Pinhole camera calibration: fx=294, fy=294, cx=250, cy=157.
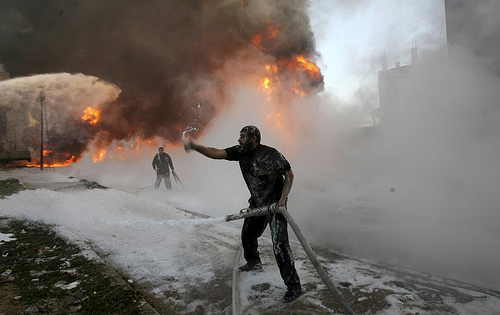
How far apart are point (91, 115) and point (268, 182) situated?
54.5 ft

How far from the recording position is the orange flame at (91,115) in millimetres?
16388

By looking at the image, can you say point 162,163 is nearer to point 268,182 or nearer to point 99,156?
point 268,182

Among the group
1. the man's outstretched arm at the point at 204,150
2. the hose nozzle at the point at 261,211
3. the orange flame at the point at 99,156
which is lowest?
the hose nozzle at the point at 261,211

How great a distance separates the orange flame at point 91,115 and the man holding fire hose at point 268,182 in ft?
52.0

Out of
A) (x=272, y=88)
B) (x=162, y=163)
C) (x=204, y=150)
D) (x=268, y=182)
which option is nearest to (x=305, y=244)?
(x=268, y=182)

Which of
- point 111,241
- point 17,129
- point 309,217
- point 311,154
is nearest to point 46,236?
point 111,241

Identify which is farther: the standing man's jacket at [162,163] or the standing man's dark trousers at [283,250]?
the standing man's jacket at [162,163]

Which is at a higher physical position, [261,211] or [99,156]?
[99,156]

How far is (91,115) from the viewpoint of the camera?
16.5m

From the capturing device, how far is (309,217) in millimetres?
6254

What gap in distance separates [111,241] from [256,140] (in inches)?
107

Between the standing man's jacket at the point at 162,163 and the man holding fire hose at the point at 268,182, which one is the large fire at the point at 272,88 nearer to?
the standing man's jacket at the point at 162,163

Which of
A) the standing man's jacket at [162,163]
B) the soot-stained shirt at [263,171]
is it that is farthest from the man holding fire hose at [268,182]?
the standing man's jacket at [162,163]

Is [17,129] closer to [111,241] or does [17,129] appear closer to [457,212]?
[111,241]
